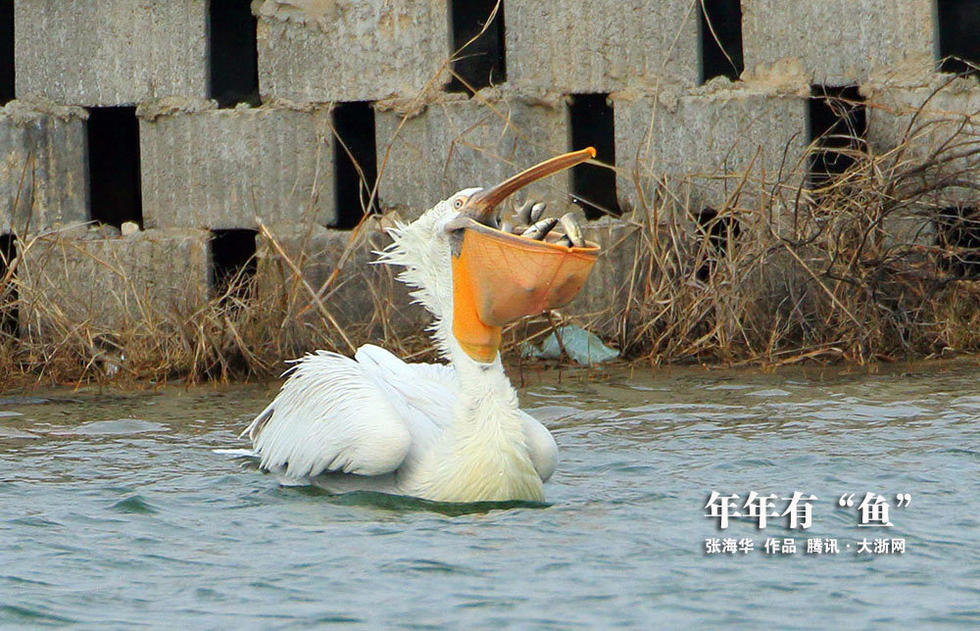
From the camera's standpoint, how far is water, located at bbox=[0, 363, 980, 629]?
3875 mm

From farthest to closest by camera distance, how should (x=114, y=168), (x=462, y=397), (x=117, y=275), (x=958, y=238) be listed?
(x=114, y=168) → (x=117, y=275) → (x=958, y=238) → (x=462, y=397)

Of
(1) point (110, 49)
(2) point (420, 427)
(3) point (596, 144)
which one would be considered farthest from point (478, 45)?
(2) point (420, 427)

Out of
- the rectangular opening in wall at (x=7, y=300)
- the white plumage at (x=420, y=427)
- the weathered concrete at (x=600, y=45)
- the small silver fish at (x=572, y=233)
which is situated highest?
the weathered concrete at (x=600, y=45)

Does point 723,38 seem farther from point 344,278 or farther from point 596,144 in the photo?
point 344,278

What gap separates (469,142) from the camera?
320 inches

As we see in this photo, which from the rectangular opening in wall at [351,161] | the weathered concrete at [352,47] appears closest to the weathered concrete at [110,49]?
the weathered concrete at [352,47]

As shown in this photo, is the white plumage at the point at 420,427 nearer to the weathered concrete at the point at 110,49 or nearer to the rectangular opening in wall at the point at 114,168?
the weathered concrete at the point at 110,49

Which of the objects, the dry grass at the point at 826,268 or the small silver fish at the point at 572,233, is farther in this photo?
the dry grass at the point at 826,268

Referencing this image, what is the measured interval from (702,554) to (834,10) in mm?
4429

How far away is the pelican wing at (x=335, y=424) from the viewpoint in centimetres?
495

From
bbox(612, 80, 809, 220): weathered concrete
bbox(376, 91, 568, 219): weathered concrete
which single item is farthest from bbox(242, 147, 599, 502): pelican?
bbox(612, 80, 809, 220): weathered concrete

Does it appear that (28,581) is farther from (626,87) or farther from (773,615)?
(626,87)

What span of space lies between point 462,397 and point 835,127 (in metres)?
4.24

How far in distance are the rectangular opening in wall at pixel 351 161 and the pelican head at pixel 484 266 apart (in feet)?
11.9
